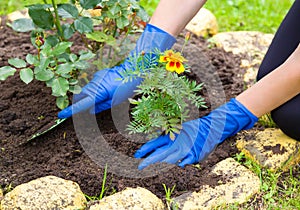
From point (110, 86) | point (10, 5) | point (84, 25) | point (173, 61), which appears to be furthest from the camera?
point (10, 5)

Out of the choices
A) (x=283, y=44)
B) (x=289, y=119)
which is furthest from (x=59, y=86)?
(x=283, y=44)

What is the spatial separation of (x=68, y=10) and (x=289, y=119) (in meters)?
0.95

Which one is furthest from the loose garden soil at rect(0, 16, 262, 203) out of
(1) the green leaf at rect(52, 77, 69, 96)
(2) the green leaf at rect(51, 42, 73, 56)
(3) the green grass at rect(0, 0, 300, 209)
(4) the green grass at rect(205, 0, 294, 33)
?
(4) the green grass at rect(205, 0, 294, 33)

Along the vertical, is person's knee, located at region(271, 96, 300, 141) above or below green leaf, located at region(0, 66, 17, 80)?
above

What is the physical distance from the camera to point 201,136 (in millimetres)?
1998

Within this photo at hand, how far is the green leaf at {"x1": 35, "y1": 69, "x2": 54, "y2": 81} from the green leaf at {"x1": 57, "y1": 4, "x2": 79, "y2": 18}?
9.7 inches

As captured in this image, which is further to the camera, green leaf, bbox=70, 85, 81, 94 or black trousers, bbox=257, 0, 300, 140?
black trousers, bbox=257, 0, 300, 140

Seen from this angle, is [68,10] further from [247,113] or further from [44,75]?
[247,113]

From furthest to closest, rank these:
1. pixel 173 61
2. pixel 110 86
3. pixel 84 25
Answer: pixel 110 86 → pixel 84 25 → pixel 173 61

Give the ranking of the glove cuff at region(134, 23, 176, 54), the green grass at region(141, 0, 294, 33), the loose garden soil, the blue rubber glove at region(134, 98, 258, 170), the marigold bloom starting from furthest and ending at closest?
the green grass at region(141, 0, 294, 33)
the glove cuff at region(134, 23, 176, 54)
the blue rubber glove at region(134, 98, 258, 170)
the loose garden soil
the marigold bloom

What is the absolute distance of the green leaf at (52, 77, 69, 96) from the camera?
1853 millimetres

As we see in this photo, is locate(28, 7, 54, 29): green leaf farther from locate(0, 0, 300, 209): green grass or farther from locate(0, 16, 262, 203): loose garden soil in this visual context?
locate(0, 0, 300, 209): green grass

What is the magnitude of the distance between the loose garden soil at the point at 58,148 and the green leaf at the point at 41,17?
1.21 ft

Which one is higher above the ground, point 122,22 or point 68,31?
point 122,22
